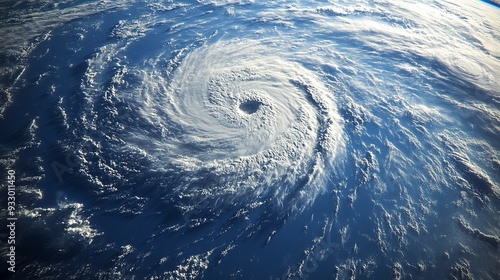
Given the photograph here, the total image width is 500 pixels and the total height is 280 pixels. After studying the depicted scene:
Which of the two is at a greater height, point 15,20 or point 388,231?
point 15,20

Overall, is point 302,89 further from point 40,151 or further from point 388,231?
point 40,151

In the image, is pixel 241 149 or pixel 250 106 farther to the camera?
pixel 250 106

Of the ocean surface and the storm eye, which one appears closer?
the ocean surface

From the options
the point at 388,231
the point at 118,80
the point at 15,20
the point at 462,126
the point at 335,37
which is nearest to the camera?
the point at 388,231

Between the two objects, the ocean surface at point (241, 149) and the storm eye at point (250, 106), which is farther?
the storm eye at point (250, 106)

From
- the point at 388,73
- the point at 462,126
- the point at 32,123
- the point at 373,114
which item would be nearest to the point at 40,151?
the point at 32,123
